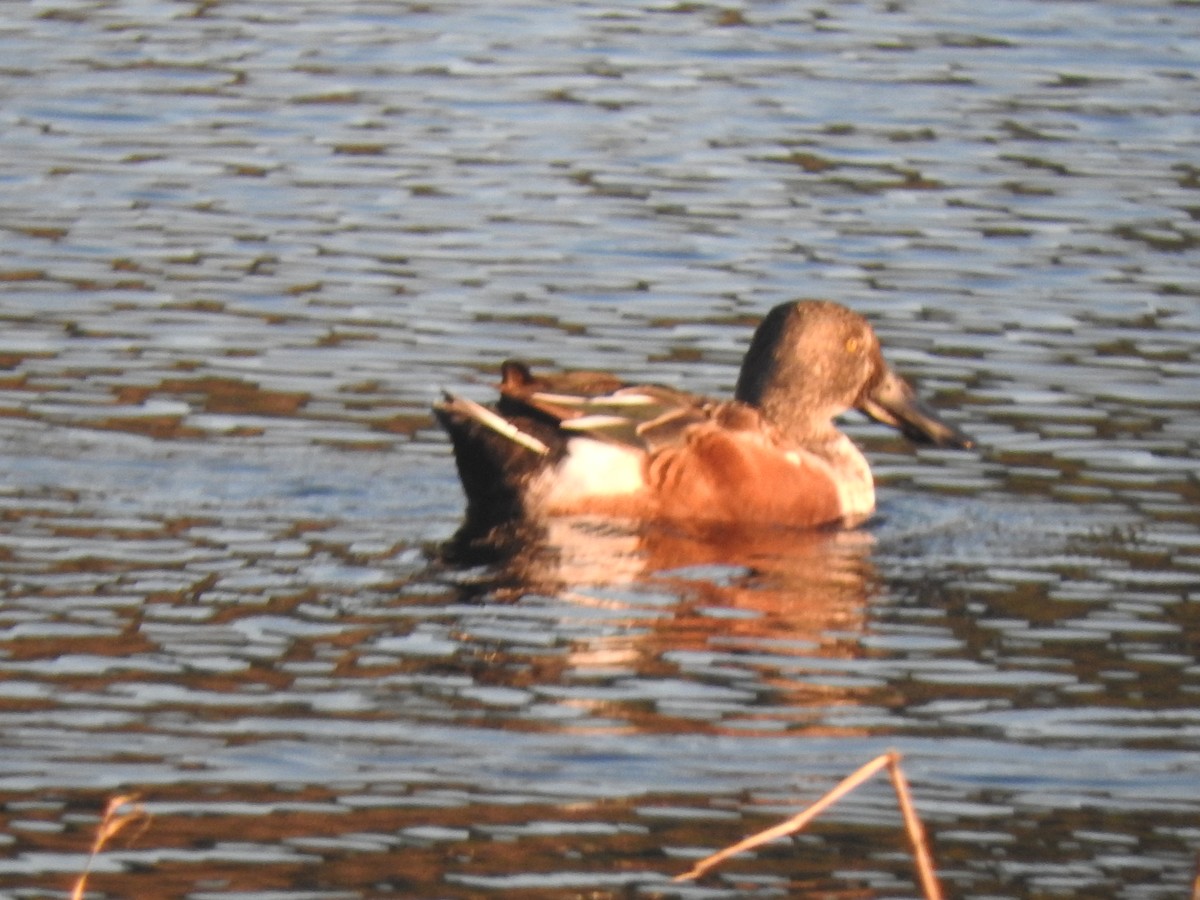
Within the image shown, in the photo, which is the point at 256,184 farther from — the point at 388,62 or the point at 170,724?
the point at 170,724

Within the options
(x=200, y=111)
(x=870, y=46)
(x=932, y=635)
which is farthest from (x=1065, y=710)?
(x=870, y=46)

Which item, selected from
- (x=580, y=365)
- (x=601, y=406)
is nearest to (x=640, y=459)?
(x=601, y=406)

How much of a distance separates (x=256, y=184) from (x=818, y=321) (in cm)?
448

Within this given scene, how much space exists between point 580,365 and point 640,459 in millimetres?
1668

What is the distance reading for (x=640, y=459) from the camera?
1010 cm

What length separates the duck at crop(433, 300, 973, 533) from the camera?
9.92 m

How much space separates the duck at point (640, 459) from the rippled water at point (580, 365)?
0.72ft

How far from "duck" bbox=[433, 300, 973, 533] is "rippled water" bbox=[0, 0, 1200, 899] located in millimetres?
220

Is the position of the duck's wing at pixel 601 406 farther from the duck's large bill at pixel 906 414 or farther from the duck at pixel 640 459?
the duck's large bill at pixel 906 414

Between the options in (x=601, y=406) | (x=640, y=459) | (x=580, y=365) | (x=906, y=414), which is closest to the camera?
(x=601, y=406)

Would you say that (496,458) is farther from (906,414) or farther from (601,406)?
(906,414)

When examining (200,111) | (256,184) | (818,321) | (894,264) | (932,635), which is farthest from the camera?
(200,111)

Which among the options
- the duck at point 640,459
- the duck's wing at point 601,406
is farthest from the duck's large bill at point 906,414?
the duck's wing at point 601,406

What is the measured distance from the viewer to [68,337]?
1190cm
